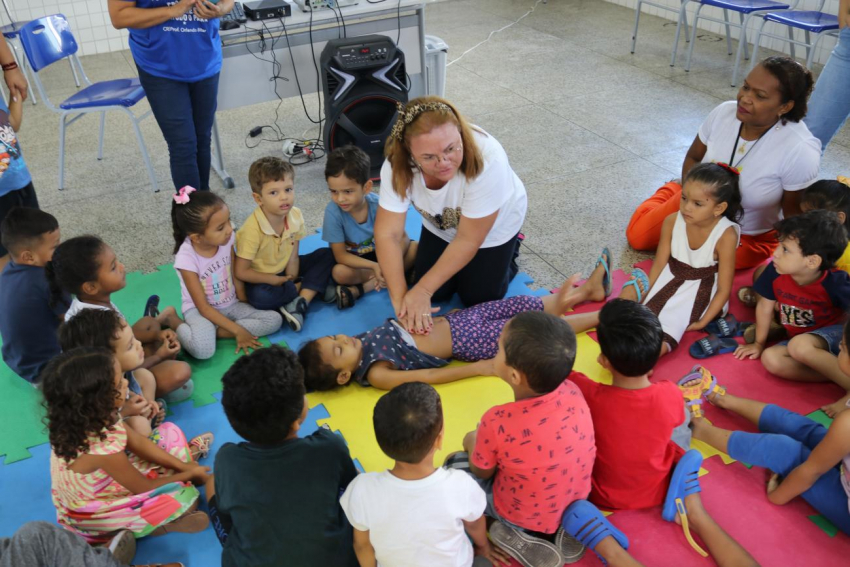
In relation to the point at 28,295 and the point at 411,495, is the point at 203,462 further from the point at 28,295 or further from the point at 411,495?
the point at 411,495

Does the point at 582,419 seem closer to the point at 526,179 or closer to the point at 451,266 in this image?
the point at 451,266

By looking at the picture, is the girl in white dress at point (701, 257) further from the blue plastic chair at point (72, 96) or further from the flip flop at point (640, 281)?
the blue plastic chair at point (72, 96)

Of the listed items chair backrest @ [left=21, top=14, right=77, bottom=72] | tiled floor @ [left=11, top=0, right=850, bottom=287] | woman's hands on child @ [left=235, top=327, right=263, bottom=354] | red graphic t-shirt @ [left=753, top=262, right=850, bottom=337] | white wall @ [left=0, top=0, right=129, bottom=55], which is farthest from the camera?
white wall @ [left=0, top=0, right=129, bottom=55]

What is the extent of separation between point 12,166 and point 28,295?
0.59 metres

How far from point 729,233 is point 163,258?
241 centimetres

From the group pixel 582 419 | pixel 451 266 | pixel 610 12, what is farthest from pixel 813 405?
pixel 610 12

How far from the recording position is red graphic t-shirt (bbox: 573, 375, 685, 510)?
1721 millimetres

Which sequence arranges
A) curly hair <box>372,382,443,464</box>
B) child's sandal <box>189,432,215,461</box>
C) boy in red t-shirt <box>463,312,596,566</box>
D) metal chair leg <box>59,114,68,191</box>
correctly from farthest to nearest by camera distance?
1. metal chair leg <box>59,114,68,191</box>
2. child's sandal <box>189,432,215,461</box>
3. boy in red t-shirt <box>463,312,596,566</box>
4. curly hair <box>372,382,443,464</box>

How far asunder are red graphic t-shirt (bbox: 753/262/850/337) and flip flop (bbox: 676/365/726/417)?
0.39 m

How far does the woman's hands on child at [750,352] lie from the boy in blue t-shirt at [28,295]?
2.29 metres

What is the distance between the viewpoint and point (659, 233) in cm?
297

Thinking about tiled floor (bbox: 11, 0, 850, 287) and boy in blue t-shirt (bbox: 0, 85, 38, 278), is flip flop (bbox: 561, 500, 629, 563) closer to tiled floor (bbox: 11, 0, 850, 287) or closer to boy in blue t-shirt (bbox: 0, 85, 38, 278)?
tiled floor (bbox: 11, 0, 850, 287)

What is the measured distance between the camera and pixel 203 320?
2.50m

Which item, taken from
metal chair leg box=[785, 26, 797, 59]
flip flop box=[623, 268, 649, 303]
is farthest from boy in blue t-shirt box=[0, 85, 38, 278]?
metal chair leg box=[785, 26, 797, 59]
